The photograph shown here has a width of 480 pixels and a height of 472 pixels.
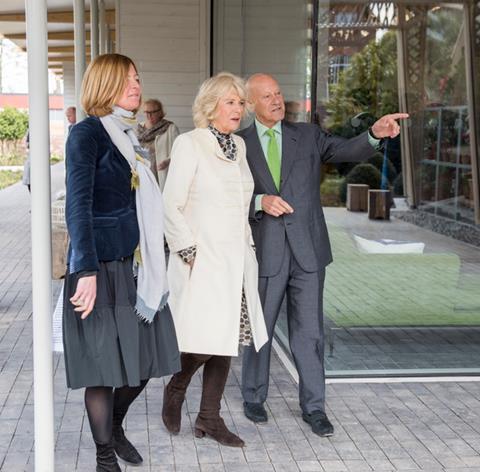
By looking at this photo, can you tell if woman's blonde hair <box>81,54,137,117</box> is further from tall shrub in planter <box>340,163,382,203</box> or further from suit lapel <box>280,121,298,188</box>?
tall shrub in planter <box>340,163,382,203</box>

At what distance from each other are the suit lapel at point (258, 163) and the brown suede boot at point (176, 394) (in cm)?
90

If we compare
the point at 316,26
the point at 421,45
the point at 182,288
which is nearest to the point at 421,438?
the point at 182,288

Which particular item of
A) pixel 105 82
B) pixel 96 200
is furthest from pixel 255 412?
pixel 105 82

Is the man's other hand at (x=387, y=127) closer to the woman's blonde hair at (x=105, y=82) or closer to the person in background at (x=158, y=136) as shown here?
the woman's blonde hair at (x=105, y=82)

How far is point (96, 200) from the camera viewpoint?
11.7 feet

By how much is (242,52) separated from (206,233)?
12.3 feet

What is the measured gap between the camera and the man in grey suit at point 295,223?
4.48 metres

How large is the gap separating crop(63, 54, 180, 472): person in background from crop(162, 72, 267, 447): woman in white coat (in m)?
0.40

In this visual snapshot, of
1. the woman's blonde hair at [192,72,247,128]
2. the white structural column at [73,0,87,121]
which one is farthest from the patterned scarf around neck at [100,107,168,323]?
the white structural column at [73,0,87,121]

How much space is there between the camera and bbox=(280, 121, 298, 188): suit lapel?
4.52m

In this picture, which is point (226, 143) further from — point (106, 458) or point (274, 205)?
point (106, 458)

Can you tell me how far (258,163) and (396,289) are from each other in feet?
Result: 5.41

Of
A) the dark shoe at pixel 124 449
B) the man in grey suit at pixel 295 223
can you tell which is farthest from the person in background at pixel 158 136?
the dark shoe at pixel 124 449

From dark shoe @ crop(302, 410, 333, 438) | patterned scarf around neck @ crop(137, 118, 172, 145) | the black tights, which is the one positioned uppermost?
patterned scarf around neck @ crop(137, 118, 172, 145)
